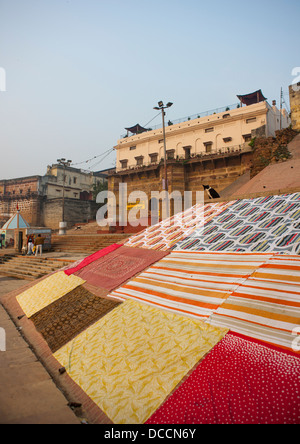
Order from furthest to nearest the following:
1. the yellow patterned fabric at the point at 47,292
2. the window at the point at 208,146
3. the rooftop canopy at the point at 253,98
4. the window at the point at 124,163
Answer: the window at the point at 124,163 < the rooftop canopy at the point at 253,98 < the window at the point at 208,146 < the yellow patterned fabric at the point at 47,292

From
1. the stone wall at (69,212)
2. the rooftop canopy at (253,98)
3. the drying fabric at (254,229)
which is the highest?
the rooftop canopy at (253,98)

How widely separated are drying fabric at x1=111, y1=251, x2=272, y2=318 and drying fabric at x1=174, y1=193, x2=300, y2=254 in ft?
0.97

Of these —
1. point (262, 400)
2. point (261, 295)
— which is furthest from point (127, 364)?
point (261, 295)

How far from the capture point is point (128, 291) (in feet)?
13.9

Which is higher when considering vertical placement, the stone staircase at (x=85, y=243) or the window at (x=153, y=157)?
the window at (x=153, y=157)

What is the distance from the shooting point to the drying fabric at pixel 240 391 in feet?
5.58

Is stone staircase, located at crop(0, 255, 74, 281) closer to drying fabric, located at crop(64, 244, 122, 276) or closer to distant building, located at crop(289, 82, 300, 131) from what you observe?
drying fabric, located at crop(64, 244, 122, 276)

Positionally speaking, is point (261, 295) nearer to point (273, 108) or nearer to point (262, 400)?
point (262, 400)

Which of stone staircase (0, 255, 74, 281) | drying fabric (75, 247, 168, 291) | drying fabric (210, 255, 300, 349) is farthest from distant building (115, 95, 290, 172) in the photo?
drying fabric (210, 255, 300, 349)

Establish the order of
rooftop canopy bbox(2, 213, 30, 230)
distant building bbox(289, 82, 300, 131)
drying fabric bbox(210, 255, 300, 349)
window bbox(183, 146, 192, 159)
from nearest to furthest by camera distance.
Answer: drying fabric bbox(210, 255, 300, 349)
rooftop canopy bbox(2, 213, 30, 230)
distant building bbox(289, 82, 300, 131)
window bbox(183, 146, 192, 159)

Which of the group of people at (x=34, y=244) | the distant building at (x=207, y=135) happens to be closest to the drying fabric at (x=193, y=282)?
the group of people at (x=34, y=244)

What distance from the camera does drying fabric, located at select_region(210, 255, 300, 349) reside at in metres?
2.38

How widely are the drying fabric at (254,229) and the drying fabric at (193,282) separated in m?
0.30

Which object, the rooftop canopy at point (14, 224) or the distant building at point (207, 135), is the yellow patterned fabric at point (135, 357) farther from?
the distant building at point (207, 135)
